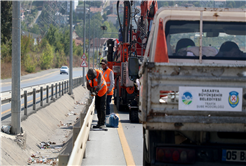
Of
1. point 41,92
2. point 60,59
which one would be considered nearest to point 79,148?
point 41,92

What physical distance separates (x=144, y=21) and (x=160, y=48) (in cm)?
1375

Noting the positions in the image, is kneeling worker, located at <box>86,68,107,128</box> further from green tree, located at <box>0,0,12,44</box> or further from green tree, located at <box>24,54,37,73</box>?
green tree, located at <box>24,54,37,73</box>

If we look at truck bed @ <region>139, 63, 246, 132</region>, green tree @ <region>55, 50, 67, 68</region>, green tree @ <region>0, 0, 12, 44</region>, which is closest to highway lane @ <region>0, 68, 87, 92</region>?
green tree @ <region>0, 0, 12, 44</region>

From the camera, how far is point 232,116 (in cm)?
479

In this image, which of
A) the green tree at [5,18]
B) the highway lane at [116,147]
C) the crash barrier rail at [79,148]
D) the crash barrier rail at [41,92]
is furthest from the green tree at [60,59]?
the crash barrier rail at [79,148]

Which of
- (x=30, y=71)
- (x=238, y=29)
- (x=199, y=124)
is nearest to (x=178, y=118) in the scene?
(x=199, y=124)

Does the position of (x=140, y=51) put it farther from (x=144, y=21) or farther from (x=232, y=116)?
(x=232, y=116)

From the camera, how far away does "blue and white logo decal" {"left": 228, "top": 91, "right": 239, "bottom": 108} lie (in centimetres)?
477

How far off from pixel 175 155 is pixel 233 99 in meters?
1.03

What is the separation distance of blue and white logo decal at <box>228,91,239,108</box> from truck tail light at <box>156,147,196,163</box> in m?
0.78

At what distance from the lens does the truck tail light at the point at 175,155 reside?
16.3 feet

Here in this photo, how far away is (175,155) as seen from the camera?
4992mm

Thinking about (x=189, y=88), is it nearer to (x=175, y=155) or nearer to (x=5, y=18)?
(x=175, y=155)

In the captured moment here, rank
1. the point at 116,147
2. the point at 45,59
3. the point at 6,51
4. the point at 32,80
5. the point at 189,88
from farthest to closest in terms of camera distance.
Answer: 1. the point at 45,59
2. the point at 6,51
3. the point at 32,80
4. the point at 116,147
5. the point at 189,88
